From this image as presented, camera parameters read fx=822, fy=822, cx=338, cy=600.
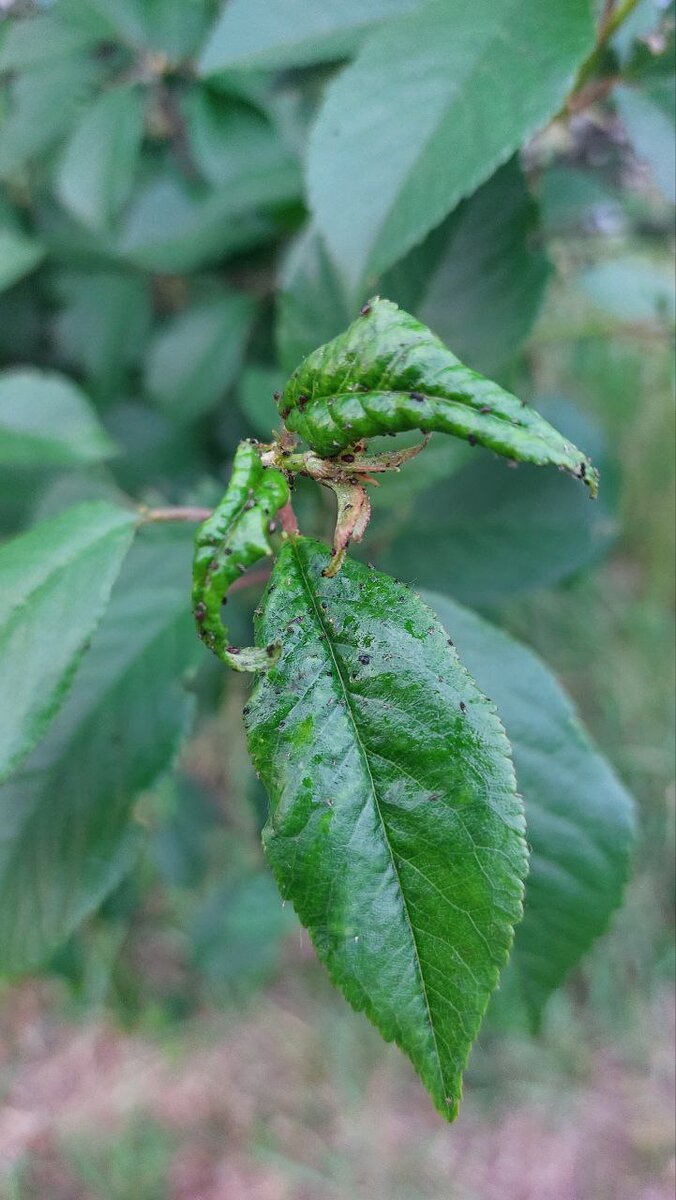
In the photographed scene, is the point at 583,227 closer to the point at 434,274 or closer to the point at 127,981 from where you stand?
the point at 434,274

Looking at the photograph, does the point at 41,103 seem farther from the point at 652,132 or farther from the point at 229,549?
the point at 229,549

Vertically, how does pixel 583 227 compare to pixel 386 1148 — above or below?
above

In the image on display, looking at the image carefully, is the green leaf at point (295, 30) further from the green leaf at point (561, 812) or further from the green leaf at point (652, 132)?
the green leaf at point (561, 812)

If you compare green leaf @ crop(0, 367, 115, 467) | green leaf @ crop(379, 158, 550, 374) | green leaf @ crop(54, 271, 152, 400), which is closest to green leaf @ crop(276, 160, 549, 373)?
green leaf @ crop(379, 158, 550, 374)

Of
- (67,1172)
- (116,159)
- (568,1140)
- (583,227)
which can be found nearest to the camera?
(116,159)

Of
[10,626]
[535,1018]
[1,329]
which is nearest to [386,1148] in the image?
[535,1018]
